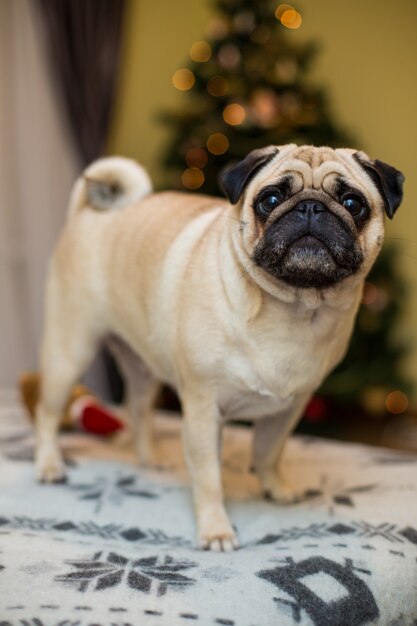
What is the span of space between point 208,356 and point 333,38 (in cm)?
352

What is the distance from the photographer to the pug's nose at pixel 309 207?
5.28 ft

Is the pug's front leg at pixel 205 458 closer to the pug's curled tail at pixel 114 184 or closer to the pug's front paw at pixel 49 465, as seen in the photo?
the pug's front paw at pixel 49 465

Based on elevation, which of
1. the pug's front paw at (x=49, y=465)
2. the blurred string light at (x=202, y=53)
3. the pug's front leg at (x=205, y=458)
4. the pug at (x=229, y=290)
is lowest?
the pug's front paw at (x=49, y=465)

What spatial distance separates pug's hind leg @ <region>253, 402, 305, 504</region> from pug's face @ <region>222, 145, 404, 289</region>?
0.60m

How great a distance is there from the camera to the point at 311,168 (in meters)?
1.69

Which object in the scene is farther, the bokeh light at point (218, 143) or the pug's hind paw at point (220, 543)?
the bokeh light at point (218, 143)

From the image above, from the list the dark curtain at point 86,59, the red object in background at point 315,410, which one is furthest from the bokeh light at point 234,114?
the red object in background at point 315,410

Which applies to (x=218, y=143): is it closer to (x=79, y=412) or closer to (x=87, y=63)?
(x=87, y=63)

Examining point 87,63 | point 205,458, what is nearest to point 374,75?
point 87,63

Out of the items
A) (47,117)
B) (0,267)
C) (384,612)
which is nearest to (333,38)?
(47,117)

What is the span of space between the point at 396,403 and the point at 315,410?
2.44 ft

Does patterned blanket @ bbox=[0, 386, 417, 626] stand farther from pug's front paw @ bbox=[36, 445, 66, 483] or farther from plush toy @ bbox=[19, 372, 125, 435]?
plush toy @ bbox=[19, 372, 125, 435]

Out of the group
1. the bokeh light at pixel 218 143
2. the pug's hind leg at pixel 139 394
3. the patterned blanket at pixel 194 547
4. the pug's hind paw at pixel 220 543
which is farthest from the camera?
the bokeh light at pixel 218 143

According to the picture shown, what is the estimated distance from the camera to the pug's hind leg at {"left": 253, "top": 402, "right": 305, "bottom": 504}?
2.12 meters
